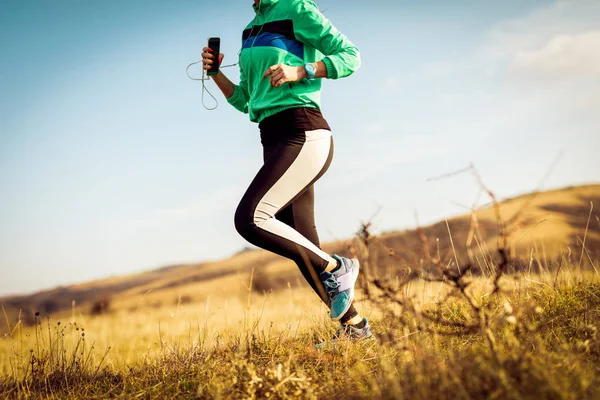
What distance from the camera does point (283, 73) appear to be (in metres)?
2.79

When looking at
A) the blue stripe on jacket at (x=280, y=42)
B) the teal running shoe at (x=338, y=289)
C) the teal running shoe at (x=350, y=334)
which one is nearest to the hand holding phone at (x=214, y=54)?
the blue stripe on jacket at (x=280, y=42)

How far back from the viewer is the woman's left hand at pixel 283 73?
2.79 m

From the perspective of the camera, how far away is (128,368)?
10.7 feet

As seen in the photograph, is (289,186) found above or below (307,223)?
above

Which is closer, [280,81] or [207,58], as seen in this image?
[280,81]

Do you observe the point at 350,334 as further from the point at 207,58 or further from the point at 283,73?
the point at 207,58

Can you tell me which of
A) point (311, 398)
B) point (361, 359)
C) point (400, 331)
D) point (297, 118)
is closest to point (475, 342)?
point (400, 331)

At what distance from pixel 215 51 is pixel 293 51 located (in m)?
0.68

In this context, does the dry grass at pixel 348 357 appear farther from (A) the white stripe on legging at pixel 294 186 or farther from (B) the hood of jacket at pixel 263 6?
(B) the hood of jacket at pixel 263 6

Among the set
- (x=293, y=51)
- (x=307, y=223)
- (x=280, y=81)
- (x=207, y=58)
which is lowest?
(x=307, y=223)

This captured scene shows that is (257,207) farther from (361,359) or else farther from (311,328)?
(311,328)

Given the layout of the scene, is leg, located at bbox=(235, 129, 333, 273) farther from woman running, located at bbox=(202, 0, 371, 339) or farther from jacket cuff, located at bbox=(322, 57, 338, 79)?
jacket cuff, located at bbox=(322, 57, 338, 79)

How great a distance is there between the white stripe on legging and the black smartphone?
0.97 m

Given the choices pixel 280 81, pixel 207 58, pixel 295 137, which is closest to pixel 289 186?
pixel 295 137
